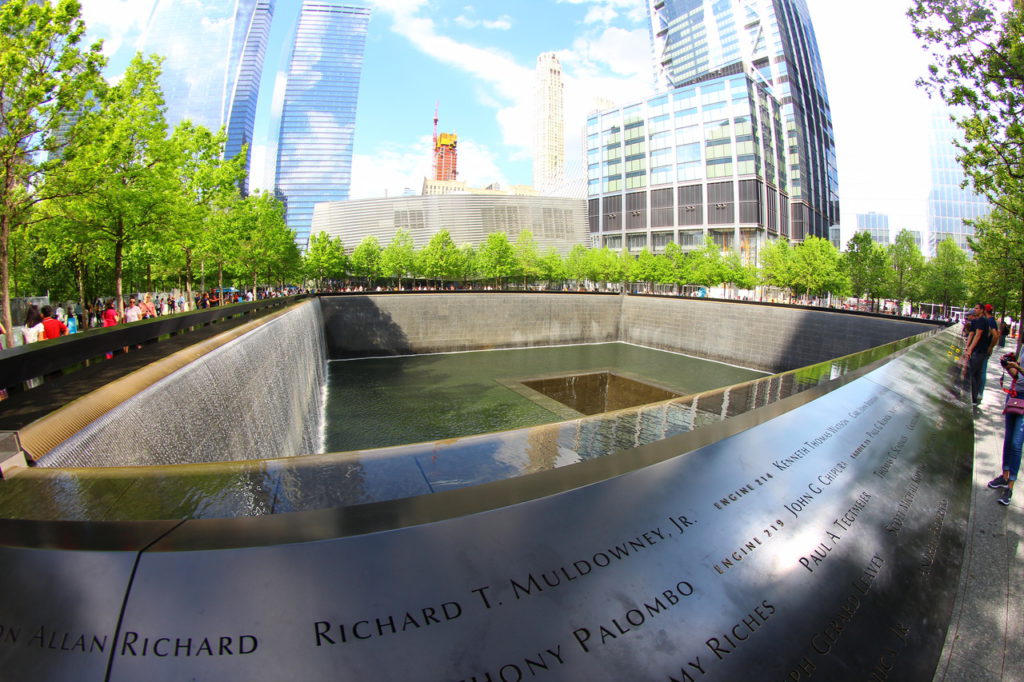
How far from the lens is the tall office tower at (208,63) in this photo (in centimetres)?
14088

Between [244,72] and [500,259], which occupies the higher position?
[244,72]

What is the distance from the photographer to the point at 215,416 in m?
5.12

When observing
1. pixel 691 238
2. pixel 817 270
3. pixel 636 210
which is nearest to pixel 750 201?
pixel 691 238

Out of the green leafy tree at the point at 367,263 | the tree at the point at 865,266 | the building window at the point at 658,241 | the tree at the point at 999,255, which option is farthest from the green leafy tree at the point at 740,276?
the green leafy tree at the point at 367,263

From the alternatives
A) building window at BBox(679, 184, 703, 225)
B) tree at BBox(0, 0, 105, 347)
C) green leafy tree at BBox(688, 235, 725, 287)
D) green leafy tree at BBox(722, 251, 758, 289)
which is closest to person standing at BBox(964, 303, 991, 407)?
tree at BBox(0, 0, 105, 347)

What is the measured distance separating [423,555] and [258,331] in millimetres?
7910

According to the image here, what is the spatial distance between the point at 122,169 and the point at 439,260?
44.0m

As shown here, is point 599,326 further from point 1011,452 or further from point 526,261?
point 526,261

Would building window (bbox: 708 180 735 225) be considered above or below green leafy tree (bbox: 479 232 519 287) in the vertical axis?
above

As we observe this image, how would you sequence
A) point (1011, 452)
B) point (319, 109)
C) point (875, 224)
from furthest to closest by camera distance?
point (319, 109)
point (875, 224)
point (1011, 452)

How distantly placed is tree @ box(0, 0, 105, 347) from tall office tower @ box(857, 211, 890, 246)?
10777 centimetres

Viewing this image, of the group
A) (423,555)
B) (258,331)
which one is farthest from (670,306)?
(423,555)

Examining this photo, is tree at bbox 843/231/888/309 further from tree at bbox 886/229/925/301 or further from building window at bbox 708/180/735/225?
building window at bbox 708/180/735/225

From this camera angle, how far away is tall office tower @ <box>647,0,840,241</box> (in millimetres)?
82562
